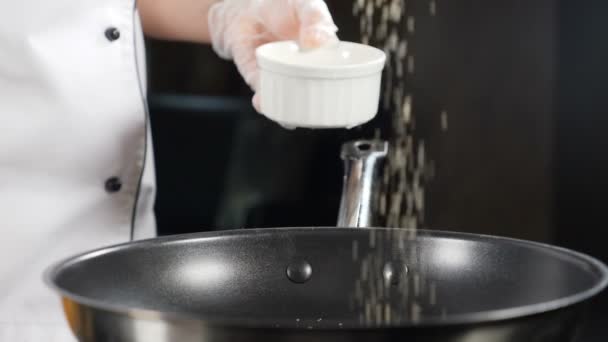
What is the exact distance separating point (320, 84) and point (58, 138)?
346mm

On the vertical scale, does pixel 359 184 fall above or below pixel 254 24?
below

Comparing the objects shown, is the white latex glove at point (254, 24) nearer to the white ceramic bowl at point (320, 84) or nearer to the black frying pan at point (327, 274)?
the white ceramic bowl at point (320, 84)

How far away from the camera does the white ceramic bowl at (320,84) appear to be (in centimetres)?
77

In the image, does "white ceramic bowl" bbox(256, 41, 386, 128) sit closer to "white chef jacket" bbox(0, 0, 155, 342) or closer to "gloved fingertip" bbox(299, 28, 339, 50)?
"gloved fingertip" bbox(299, 28, 339, 50)

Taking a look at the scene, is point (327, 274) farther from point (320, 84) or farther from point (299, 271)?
point (320, 84)

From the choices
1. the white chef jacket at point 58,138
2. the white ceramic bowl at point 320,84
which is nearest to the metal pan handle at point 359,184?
the white ceramic bowl at point 320,84

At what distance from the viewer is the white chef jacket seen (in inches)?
38.2

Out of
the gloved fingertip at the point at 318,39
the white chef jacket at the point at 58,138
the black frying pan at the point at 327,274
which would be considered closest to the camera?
the black frying pan at the point at 327,274

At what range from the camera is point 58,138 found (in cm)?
98

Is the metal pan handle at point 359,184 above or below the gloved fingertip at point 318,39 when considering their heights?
below

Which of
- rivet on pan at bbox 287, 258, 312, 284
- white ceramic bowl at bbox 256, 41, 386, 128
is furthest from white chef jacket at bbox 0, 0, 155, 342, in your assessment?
rivet on pan at bbox 287, 258, 312, 284

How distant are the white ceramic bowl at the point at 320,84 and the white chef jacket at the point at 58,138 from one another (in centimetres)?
24

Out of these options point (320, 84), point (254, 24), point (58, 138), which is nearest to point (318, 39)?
point (320, 84)

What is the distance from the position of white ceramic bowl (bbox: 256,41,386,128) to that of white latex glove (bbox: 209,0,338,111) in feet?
0.12
